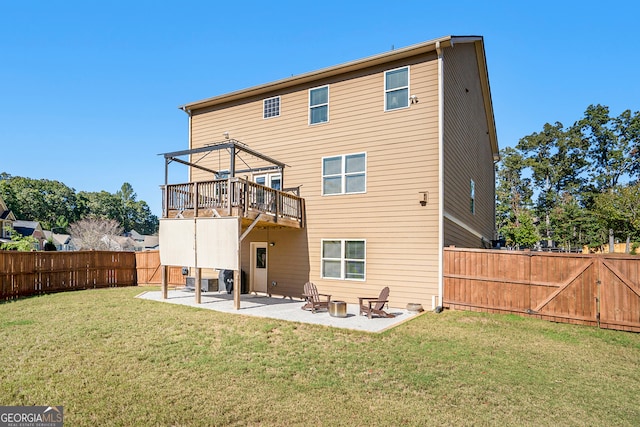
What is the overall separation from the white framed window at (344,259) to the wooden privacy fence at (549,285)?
262cm

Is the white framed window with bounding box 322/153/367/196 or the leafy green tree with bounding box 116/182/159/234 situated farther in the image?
the leafy green tree with bounding box 116/182/159/234

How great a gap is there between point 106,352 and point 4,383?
147cm

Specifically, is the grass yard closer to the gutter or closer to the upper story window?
the gutter

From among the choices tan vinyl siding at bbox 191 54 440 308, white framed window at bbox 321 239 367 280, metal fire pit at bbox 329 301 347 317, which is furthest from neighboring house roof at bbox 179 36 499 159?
metal fire pit at bbox 329 301 347 317

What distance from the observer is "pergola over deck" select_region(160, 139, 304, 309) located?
10.0 meters

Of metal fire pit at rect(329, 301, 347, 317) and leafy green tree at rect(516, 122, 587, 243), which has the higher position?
leafy green tree at rect(516, 122, 587, 243)

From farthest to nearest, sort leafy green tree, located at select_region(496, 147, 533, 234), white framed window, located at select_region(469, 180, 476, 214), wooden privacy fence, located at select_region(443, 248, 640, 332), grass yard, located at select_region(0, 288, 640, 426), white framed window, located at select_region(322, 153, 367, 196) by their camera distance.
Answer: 1. leafy green tree, located at select_region(496, 147, 533, 234)
2. white framed window, located at select_region(469, 180, 476, 214)
3. white framed window, located at select_region(322, 153, 367, 196)
4. wooden privacy fence, located at select_region(443, 248, 640, 332)
5. grass yard, located at select_region(0, 288, 640, 426)

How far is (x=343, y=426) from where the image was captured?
3725 millimetres

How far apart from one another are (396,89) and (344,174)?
3.17 metres

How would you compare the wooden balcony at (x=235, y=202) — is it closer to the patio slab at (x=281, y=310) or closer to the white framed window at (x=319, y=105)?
the patio slab at (x=281, y=310)

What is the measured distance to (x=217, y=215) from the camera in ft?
33.9

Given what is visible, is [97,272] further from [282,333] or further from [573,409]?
[573,409]

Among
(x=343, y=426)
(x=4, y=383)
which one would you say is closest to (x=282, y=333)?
(x=343, y=426)

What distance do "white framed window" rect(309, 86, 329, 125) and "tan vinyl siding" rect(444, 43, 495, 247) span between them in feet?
13.1
